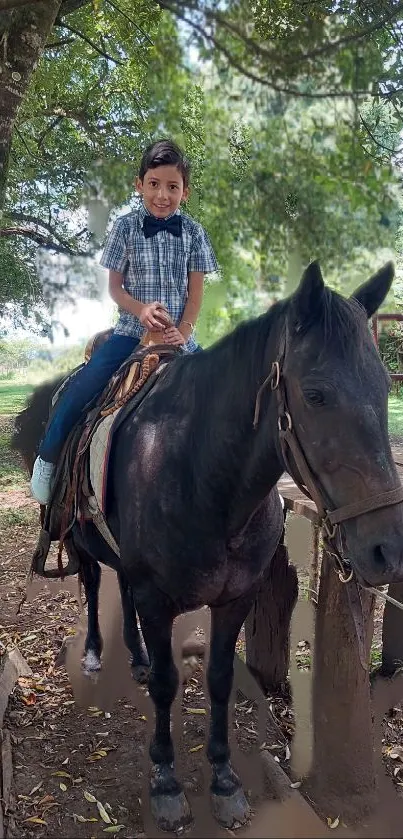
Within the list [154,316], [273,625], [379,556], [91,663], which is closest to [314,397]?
[379,556]

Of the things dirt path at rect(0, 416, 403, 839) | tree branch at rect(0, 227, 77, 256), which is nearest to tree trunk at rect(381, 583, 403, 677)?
dirt path at rect(0, 416, 403, 839)

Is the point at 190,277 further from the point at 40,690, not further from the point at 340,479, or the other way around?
the point at 40,690

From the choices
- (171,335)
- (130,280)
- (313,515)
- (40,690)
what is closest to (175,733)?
(40,690)

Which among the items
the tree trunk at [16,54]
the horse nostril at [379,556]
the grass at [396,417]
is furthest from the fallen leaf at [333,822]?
the grass at [396,417]

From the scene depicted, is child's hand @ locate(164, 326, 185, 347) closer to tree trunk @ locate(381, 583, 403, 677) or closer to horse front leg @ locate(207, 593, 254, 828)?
horse front leg @ locate(207, 593, 254, 828)

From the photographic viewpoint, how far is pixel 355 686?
2.90 m

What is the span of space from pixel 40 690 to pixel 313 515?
215 cm

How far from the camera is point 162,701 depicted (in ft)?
8.81

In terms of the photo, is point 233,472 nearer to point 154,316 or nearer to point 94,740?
point 154,316

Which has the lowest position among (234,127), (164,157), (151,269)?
(151,269)

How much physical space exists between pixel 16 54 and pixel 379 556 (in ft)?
10.7

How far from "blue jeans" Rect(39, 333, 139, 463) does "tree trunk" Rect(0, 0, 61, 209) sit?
105cm

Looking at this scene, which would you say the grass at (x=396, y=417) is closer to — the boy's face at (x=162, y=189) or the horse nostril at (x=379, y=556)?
the boy's face at (x=162, y=189)

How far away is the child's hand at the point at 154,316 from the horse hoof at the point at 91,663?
96.7 inches
